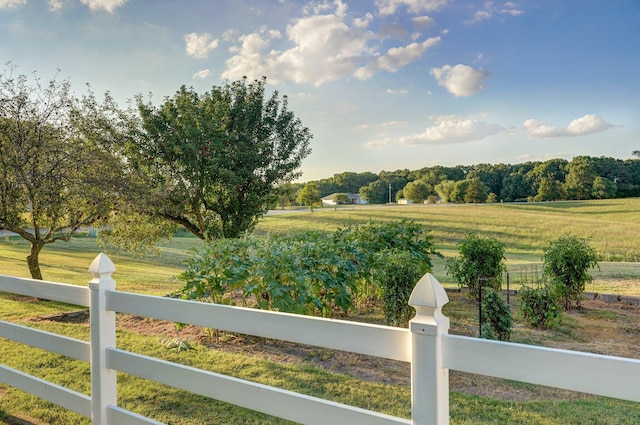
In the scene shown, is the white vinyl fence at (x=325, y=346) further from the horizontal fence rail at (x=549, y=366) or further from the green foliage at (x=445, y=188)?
the green foliage at (x=445, y=188)

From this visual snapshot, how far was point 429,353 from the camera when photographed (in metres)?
1.34

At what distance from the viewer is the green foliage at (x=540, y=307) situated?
520 centimetres

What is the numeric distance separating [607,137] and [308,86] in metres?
10.2

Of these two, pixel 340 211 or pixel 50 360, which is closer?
pixel 50 360

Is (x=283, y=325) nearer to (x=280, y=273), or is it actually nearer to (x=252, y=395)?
(x=252, y=395)

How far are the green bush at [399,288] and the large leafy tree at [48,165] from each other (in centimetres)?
500

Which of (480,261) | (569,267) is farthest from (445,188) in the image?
(569,267)

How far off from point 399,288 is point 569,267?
10.9ft

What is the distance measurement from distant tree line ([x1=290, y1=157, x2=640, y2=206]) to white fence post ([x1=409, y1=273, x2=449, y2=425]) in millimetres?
11004

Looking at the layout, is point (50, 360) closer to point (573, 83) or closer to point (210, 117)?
point (210, 117)

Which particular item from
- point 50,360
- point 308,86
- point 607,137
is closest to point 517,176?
point 607,137

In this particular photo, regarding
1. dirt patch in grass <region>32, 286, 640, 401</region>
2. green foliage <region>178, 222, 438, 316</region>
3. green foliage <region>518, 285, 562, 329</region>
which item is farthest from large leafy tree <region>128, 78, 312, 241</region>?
green foliage <region>518, 285, 562, 329</region>

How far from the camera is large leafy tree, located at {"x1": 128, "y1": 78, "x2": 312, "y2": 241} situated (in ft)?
25.7

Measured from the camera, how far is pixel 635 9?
10.0 m
